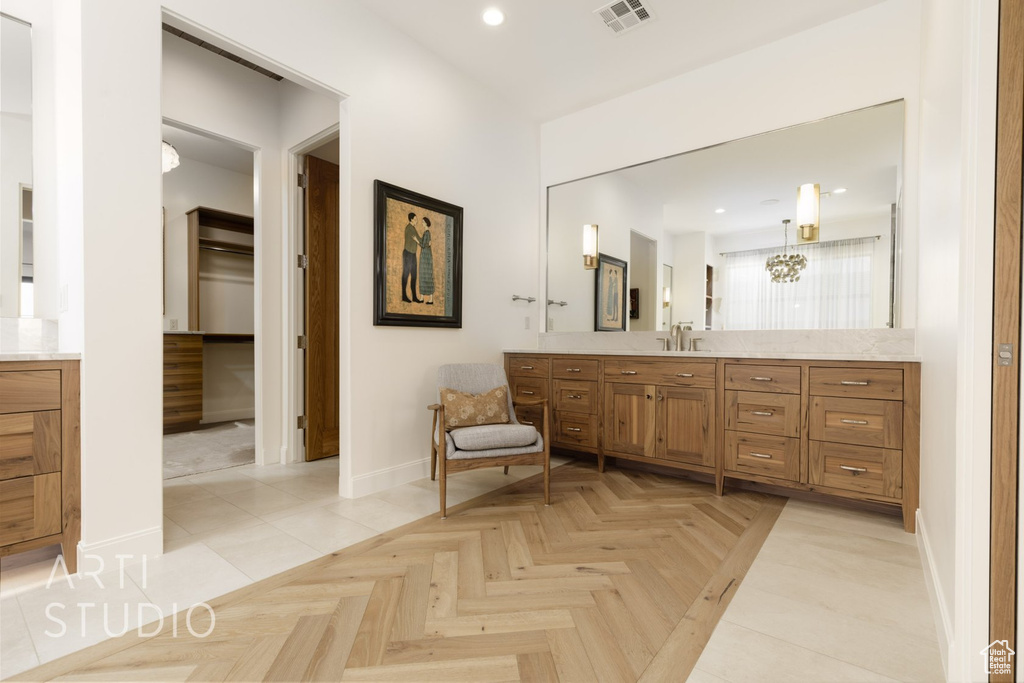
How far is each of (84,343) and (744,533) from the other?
3162 millimetres

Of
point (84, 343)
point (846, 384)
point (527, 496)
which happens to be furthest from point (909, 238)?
point (84, 343)

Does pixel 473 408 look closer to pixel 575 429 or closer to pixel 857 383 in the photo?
pixel 575 429

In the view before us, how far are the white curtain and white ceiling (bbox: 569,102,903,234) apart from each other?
0.22 meters

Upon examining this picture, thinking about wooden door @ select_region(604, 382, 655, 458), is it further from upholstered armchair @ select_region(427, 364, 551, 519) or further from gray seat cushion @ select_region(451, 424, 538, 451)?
gray seat cushion @ select_region(451, 424, 538, 451)

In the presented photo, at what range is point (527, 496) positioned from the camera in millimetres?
2980

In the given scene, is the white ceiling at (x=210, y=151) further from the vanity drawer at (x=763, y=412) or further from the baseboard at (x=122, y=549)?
the vanity drawer at (x=763, y=412)

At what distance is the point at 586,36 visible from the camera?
3.21m

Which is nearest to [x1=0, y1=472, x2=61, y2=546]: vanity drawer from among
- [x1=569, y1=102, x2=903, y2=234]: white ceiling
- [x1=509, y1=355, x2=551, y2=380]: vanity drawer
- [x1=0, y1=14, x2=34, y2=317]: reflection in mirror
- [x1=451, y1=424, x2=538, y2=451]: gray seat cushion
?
[x1=0, y1=14, x2=34, y2=317]: reflection in mirror

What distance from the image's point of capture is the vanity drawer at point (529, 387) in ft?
12.7

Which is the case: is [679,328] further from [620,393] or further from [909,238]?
[909,238]

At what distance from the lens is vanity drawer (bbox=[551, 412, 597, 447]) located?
359 cm

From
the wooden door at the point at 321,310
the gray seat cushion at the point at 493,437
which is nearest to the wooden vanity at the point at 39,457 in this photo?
the gray seat cushion at the point at 493,437

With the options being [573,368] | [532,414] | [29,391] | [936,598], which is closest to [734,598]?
[936,598]

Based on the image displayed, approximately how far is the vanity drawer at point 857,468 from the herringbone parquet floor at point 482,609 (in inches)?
16.3
